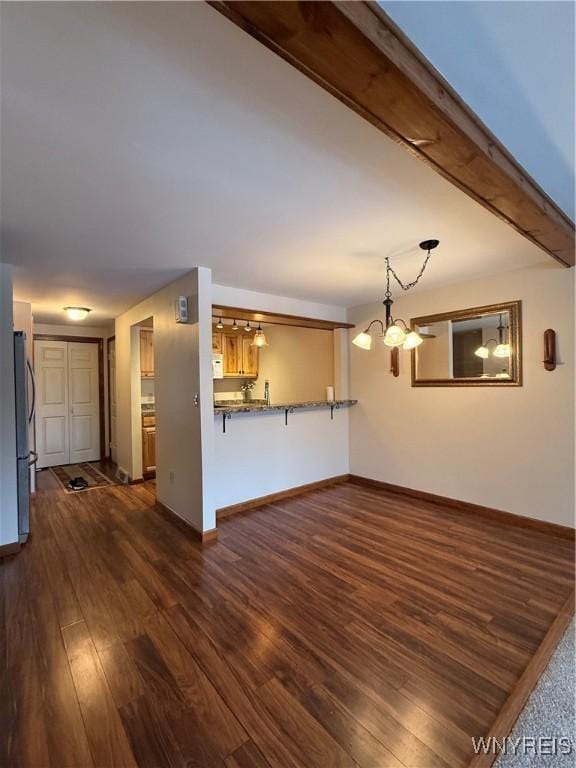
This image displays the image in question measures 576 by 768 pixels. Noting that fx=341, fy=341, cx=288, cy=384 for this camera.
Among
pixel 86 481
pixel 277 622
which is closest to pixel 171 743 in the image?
pixel 277 622

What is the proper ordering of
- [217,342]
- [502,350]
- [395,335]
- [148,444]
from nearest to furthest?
[395,335] < [502,350] < [148,444] < [217,342]

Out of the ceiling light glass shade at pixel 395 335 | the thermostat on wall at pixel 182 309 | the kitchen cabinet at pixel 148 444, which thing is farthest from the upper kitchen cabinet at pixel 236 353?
the ceiling light glass shade at pixel 395 335

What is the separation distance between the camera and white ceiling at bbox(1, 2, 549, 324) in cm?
104

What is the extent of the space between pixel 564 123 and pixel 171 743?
296 centimetres

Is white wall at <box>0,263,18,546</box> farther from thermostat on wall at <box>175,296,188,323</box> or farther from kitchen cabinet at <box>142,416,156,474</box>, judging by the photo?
kitchen cabinet at <box>142,416,156,474</box>

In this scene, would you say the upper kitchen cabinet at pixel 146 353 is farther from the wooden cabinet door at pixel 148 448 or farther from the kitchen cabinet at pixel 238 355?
the kitchen cabinet at pixel 238 355

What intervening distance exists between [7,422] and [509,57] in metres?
3.89

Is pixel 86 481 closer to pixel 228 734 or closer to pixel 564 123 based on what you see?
pixel 228 734

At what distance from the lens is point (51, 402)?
5887mm

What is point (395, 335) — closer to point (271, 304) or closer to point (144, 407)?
point (271, 304)

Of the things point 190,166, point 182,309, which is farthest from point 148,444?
point 190,166

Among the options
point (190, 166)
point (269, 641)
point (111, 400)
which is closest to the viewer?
point (190, 166)

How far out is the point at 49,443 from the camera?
19.3 feet

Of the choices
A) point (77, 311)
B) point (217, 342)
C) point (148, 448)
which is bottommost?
point (148, 448)
